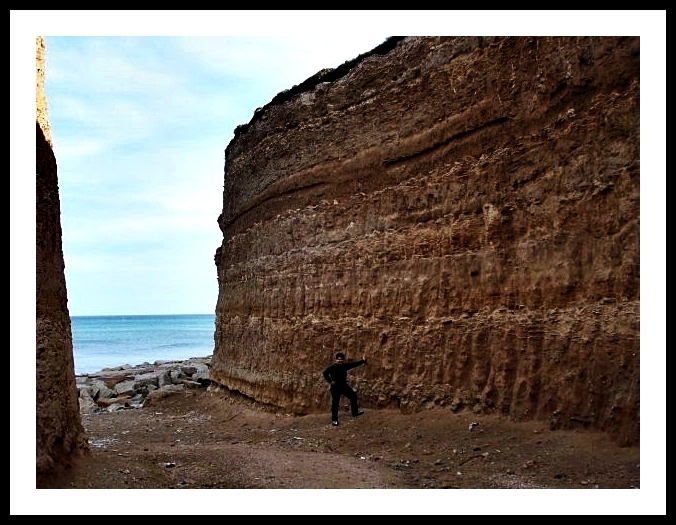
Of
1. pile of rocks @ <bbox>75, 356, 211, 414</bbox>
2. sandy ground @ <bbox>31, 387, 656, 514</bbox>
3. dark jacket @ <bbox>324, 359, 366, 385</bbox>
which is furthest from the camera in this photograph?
pile of rocks @ <bbox>75, 356, 211, 414</bbox>

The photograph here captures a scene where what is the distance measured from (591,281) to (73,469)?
20.7 ft

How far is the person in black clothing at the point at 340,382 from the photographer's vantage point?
11.0 m

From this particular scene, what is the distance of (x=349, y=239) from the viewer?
39.6 ft

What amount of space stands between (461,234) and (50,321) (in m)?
5.90

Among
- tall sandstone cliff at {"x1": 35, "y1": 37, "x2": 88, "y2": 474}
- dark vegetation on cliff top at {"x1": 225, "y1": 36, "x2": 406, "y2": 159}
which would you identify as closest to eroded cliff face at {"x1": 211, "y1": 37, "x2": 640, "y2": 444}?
dark vegetation on cliff top at {"x1": 225, "y1": 36, "x2": 406, "y2": 159}

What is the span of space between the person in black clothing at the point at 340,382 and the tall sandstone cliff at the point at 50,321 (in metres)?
4.51

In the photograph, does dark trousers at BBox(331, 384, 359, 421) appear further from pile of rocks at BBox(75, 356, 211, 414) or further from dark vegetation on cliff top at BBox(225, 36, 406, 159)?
pile of rocks at BBox(75, 356, 211, 414)

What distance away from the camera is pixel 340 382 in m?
11.0

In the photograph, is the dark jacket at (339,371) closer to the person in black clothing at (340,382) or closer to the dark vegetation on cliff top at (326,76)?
the person in black clothing at (340,382)

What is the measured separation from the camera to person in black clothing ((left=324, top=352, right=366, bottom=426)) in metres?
11.0

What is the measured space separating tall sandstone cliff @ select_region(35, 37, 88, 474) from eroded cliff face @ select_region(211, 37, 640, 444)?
534 centimetres

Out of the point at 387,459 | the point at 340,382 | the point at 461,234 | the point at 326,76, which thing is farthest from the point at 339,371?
the point at 326,76

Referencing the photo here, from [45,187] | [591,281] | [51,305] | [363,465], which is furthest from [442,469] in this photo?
[45,187]
